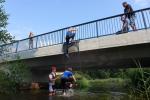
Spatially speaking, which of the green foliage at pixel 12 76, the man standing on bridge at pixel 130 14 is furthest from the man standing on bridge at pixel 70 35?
the green foliage at pixel 12 76

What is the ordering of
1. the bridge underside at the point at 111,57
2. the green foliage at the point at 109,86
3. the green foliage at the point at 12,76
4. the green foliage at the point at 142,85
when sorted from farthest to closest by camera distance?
the green foliage at the point at 109,86 → the green foliage at the point at 12,76 → the bridge underside at the point at 111,57 → the green foliage at the point at 142,85

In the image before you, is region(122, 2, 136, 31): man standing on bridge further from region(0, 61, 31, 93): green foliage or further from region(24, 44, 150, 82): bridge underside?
region(0, 61, 31, 93): green foliage

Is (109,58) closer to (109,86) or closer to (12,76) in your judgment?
(12,76)

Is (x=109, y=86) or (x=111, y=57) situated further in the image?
(x=109, y=86)

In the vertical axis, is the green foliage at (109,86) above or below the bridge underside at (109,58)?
below

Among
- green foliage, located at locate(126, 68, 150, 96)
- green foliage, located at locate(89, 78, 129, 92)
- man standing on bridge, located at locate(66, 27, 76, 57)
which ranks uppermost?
man standing on bridge, located at locate(66, 27, 76, 57)

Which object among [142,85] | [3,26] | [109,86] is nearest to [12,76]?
[3,26]

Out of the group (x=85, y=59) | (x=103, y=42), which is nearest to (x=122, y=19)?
(x=103, y=42)

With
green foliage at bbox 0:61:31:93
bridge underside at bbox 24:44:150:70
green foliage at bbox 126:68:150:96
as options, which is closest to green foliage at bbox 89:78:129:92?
bridge underside at bbox 24:44:150:70

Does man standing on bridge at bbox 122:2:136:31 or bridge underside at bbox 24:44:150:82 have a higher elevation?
man standing on bridge at bbox 122:2:136:31

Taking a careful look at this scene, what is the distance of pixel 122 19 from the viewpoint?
17.9 metres

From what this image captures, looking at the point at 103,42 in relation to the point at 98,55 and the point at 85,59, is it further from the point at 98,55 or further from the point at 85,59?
the point at 85,59

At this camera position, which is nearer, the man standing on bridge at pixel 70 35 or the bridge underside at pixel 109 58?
the bridge underside at pixel 109 58

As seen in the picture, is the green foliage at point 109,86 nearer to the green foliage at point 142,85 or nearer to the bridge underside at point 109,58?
the bridge underside at point 109,58
